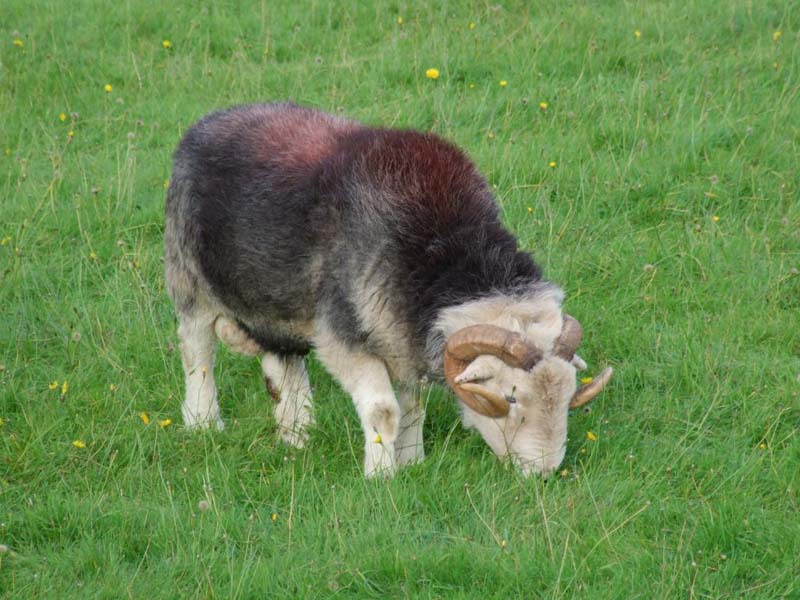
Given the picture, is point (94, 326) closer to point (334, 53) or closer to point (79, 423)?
point (79, 423)

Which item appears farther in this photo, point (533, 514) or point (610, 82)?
point (610, 82)

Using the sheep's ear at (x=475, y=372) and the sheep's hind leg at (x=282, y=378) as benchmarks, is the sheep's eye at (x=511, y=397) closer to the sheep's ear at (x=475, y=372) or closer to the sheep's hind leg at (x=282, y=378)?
the sheep's ear at (x=475, y=372)

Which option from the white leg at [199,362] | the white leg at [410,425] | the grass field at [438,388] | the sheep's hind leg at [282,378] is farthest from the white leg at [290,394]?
the white leg at [410,425]

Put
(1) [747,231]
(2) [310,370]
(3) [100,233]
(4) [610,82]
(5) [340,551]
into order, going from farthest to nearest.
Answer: (4) [610,82] < (3) [100,233] < (1) [747,231] < (2) [310,370] < (5) [340,551]

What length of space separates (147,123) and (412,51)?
7.12ft

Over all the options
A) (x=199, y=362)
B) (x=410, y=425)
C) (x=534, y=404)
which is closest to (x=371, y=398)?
(x=410, y=425)

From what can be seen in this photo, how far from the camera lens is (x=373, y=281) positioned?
5590 millimetres

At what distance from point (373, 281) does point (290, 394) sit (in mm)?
971

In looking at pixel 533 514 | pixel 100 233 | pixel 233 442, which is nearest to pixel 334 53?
pixel 100 233

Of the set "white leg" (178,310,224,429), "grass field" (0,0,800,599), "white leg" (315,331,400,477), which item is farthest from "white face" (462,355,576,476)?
"white leg" (178,310,224,429)

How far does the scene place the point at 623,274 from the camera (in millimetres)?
7238

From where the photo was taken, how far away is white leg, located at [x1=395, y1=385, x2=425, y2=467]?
5.88m

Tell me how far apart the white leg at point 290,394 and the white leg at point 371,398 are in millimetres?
358

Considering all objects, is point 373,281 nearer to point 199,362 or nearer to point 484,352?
point 484,352
